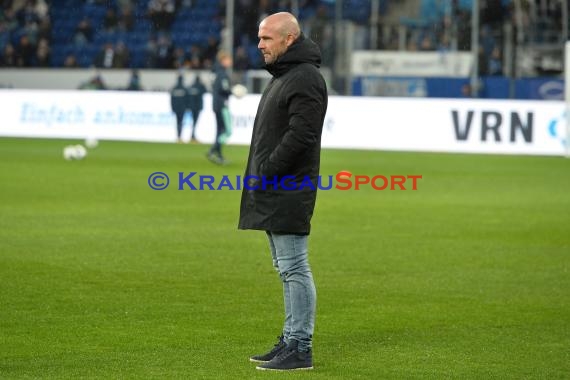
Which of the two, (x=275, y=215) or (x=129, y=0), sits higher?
(x=129, y=0)

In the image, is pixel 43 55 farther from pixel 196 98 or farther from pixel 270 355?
pixel 270 355

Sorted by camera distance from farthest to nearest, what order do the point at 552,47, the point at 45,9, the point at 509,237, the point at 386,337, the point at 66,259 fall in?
the point at 45,9
the point at 552,47
the point at 509,237
the point at 66,259
the point at 386,337

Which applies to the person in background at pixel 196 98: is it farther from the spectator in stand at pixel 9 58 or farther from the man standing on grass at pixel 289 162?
the man standing on grass at pixel 289 162

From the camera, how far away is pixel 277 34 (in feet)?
22.9

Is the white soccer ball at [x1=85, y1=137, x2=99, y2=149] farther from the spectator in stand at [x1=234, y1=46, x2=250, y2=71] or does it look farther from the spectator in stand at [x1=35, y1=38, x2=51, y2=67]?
the spectator in stand at [x1=35, y1=38, x2=51, y2=67]

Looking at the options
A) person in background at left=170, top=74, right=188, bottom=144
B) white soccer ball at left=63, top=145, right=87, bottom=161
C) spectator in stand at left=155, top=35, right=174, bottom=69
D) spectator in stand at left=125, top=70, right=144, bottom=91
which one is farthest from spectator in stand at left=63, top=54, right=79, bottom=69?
white soccer ball at left=63, top=145, right=87, bottom=161

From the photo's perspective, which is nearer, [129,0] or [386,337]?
[386,337]

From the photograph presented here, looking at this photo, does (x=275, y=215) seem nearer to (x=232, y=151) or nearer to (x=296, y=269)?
(x=296, y=269)

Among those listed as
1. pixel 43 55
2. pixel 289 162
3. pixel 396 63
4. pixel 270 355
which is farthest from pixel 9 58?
pixel 289 162

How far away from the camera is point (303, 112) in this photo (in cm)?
693

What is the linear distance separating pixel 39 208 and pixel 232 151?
12.6 meters

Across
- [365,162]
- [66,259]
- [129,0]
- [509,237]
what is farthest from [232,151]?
[66,259]

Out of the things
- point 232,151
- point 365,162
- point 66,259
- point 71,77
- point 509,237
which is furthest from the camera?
point 71,77

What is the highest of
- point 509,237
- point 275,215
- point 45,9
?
point 45,9
